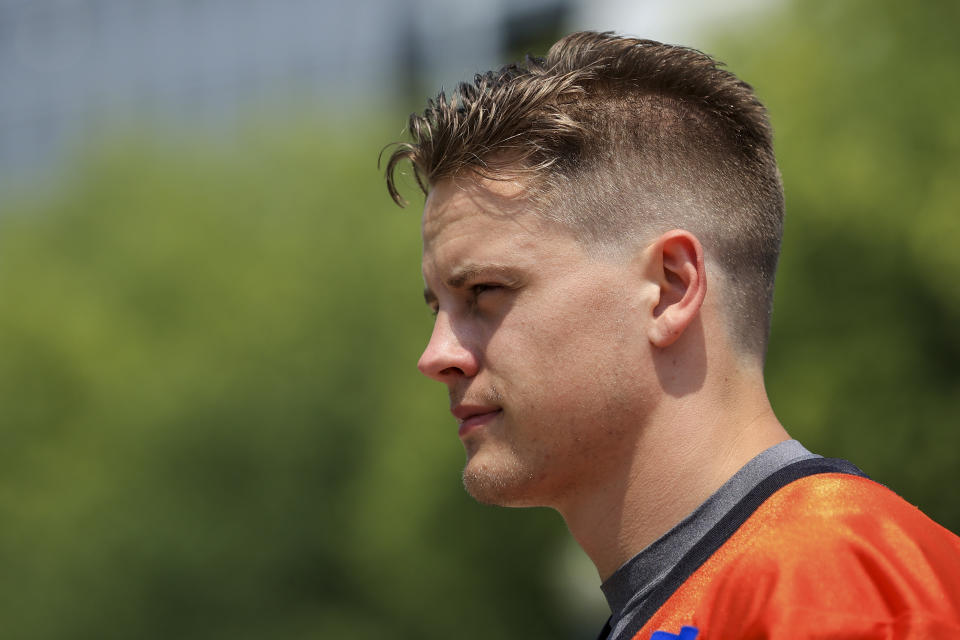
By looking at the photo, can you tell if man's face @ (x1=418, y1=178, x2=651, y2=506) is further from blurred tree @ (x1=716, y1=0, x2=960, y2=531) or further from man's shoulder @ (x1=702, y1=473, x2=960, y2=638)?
blurred tree @ (x1=716, y1=0, x2=960, y2=531)

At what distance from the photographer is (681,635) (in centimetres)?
206

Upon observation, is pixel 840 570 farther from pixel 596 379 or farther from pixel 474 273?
pixel 474 273

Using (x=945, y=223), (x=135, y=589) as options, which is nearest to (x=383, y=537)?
(x=135, y=589)

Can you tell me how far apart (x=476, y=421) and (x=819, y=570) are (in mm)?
938

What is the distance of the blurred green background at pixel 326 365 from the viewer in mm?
11148

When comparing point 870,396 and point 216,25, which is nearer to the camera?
point 870,396

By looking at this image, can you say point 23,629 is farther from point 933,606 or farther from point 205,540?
point 933,606

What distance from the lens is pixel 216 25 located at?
52062 millimetres

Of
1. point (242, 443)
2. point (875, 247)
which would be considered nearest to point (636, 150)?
point (875, 247)

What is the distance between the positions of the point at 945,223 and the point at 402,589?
8.06 metres

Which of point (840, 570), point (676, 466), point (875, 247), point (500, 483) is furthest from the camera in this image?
point (875, 247)

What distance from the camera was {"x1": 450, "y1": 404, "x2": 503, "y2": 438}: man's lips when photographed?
2.61m

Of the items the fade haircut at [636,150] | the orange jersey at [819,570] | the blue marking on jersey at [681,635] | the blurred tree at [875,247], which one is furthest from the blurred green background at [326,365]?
the blue marking on jersey at [681,635]

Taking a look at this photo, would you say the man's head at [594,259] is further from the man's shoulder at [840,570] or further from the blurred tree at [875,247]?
the blurred tree at [875,247]
